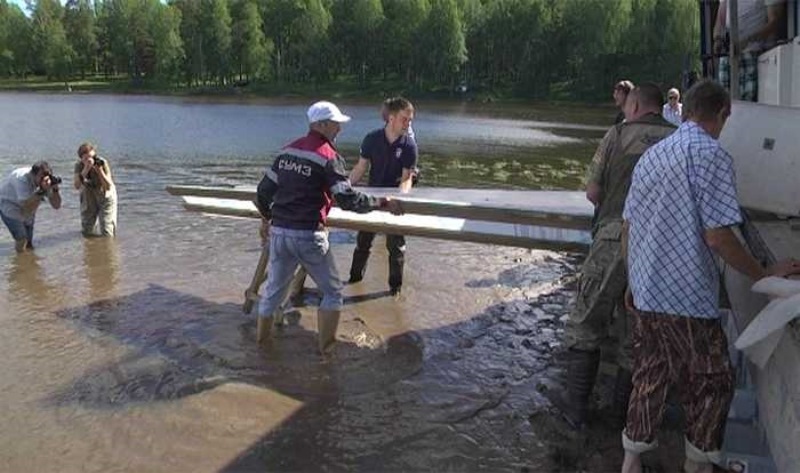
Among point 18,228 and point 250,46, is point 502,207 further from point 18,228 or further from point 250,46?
Answer: point 250,46

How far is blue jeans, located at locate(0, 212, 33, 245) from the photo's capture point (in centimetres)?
1003

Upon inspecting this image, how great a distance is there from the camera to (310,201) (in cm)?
566

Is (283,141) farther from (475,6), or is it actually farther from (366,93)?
(475,6)

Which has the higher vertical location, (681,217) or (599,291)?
(681,217)

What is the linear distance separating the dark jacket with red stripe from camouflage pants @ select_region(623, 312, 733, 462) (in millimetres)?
2708

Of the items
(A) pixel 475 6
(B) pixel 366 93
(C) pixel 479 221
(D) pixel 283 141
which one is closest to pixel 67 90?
(B) pixel 366 93

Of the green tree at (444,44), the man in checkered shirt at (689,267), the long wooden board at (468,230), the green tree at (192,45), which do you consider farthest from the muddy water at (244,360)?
the green tree at (192,45)

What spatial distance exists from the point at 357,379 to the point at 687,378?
9.45 feet

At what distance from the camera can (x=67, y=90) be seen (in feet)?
302

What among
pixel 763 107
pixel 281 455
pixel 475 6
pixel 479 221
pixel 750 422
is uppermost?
pixel 475 6

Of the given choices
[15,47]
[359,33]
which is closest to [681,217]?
[359,33]

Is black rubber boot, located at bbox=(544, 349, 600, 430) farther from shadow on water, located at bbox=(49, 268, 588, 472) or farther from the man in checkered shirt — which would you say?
the man in checkered shirt

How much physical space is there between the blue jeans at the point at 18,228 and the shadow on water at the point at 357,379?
3.31m

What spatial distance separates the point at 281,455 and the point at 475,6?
97.4 metres
